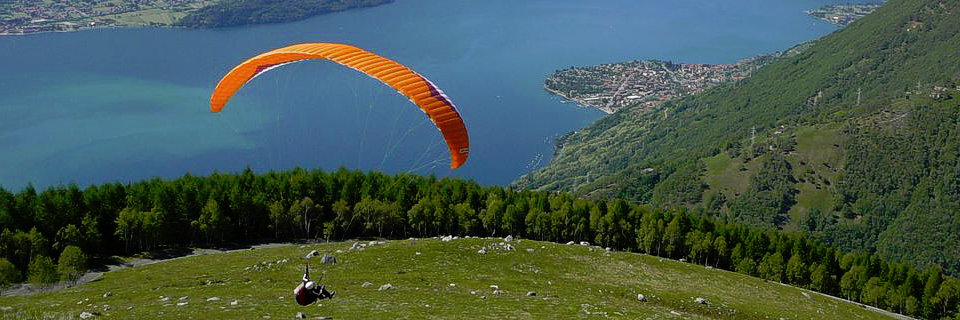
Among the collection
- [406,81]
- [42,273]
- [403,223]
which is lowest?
[42,273]

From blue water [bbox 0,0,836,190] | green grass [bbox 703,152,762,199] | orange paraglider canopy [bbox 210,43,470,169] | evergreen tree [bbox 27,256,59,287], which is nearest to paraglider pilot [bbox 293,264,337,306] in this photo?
orange paraglider canopy [bbox 210,43,470,169]

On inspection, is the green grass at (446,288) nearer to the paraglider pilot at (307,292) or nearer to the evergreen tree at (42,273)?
the evergreen tree at (42,273)

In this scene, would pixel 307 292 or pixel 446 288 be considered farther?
pixel 446 288

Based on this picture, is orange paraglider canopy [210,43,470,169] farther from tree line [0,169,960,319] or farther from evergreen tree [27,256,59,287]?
tree line [0,169,960,319]

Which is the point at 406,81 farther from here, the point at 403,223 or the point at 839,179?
the point at 839,179

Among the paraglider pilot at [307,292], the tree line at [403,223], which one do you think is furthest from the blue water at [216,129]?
the paraglider pilot at [307,292]

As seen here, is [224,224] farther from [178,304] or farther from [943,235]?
[943,235]

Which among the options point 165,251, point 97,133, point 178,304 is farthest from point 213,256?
point 97,133

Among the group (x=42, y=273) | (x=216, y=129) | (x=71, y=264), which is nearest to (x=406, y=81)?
(x=42, y=273)
